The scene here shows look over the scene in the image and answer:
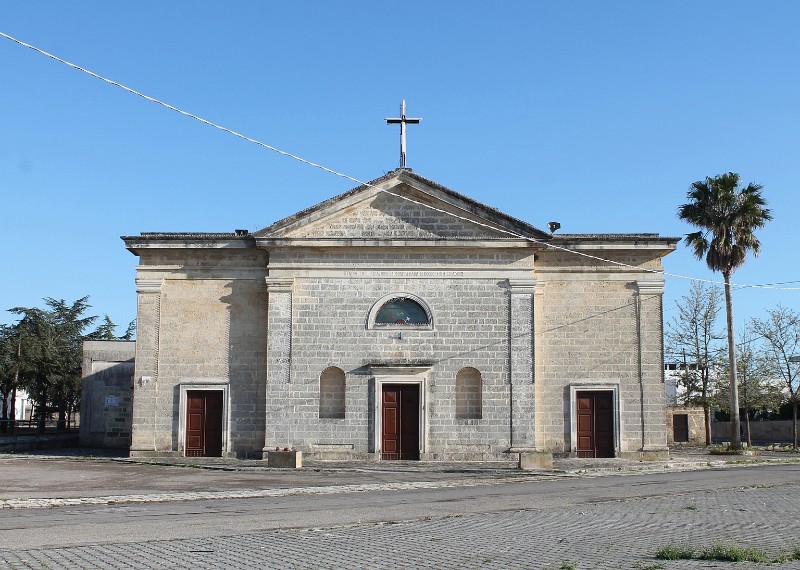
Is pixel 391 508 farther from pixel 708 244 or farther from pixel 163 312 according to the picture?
pixel 708 244

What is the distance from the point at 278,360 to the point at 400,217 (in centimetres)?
619

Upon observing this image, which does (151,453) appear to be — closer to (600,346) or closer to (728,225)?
(600,346)

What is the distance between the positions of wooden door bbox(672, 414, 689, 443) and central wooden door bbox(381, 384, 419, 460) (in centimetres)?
1807

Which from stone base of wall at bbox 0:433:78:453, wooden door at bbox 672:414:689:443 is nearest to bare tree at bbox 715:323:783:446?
wooden door at bbox 672:414:689:443

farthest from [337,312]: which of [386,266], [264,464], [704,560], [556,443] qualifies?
[704,560]

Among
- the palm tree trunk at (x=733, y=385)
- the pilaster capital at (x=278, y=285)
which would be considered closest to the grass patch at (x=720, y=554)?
the pilaster capital at (x=278, y=285)

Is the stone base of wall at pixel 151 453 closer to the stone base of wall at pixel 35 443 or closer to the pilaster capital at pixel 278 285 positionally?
the pilaster capital at pixel 278 285

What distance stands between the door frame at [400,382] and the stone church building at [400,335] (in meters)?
0.05

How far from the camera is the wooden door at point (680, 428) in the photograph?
40.9m

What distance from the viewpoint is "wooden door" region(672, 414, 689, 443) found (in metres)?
40.9

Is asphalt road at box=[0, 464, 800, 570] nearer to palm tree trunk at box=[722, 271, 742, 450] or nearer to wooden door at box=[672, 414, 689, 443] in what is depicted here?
palm tree trunk at box=[722, 271, 742, 450]

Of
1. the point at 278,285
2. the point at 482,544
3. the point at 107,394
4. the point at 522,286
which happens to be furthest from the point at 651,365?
the point at 107,394

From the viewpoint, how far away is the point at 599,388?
2869 cm

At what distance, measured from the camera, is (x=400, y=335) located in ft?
92.3
